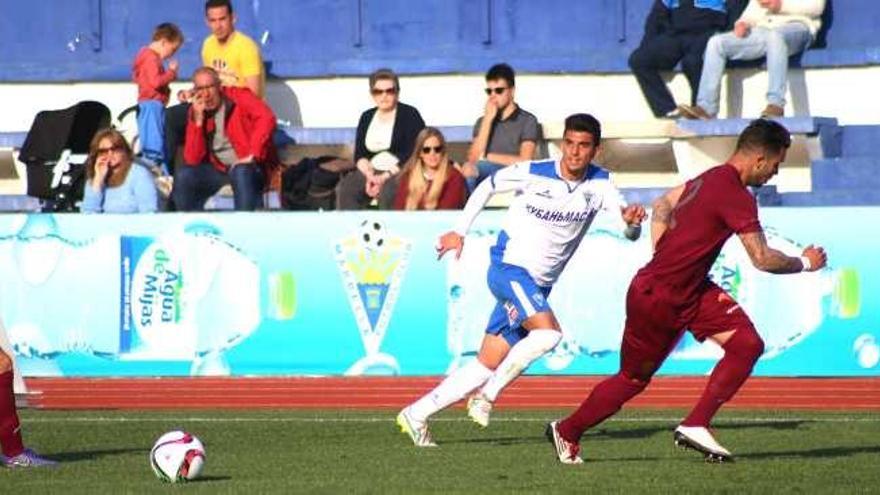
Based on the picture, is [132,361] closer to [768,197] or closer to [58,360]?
[58,360]

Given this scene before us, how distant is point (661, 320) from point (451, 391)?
176 cm

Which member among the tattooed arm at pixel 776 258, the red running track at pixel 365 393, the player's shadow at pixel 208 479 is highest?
the tattooed arm at pixel 776 258

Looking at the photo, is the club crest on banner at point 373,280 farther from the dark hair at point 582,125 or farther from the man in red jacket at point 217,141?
the dark hair at point 582,125

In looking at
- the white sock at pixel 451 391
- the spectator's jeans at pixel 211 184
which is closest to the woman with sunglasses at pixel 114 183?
the spectator's jeans at pixel 211 184

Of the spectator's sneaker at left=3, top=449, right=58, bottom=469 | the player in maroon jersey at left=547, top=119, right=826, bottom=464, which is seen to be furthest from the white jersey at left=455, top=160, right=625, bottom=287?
the spectator's sneaker at left=3, top=449, right=58, bottom=469

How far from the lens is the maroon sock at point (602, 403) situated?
11.3 m

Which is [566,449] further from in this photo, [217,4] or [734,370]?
[217,4]

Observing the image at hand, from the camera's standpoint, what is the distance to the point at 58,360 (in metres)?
18.3

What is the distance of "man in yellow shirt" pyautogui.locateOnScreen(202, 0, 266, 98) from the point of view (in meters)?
20.9

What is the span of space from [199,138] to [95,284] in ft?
7.63

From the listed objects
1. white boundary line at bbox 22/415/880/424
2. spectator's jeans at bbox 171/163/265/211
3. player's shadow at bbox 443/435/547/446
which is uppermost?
spectator's jeans at bbox 171/163/265/211

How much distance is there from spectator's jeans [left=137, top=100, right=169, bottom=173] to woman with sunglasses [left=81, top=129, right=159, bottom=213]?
1.81 metres

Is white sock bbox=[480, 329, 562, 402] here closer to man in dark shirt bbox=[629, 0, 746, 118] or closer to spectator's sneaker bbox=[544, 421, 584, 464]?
spectator's sneaker bbox=[544, 421, 584, 464]

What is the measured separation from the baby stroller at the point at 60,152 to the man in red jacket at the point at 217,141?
106 cm
